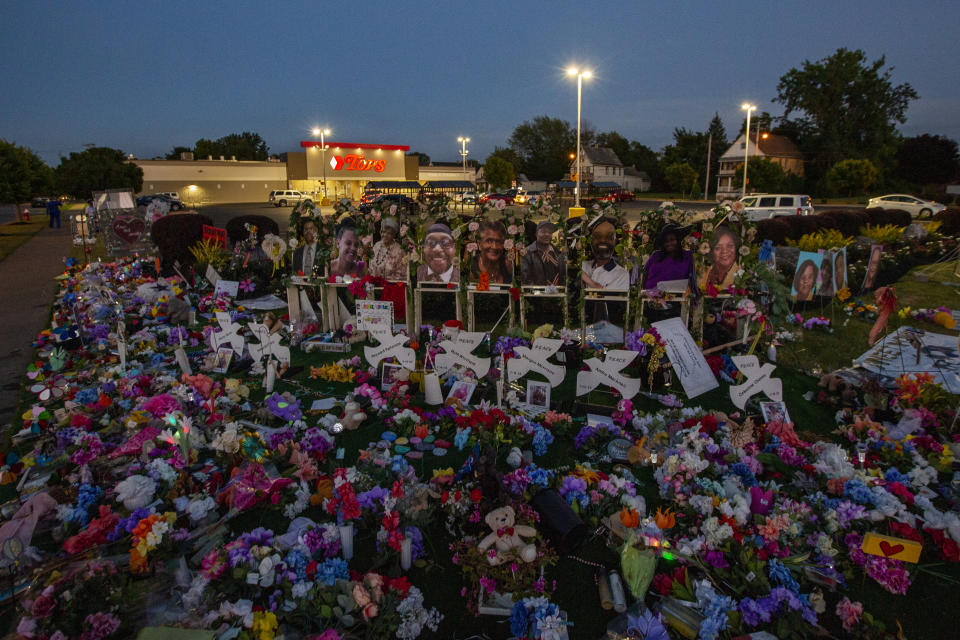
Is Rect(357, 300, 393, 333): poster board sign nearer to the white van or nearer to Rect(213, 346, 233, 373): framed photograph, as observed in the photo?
Rect(213, 346, 233, 373): framed photograph

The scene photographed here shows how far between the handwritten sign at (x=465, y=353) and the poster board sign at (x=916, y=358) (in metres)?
4.53

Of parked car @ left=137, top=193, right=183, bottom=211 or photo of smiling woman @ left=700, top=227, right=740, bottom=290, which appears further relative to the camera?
parked car @ left=137, top=193, right=183, bottom=211

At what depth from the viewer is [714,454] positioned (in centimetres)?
442

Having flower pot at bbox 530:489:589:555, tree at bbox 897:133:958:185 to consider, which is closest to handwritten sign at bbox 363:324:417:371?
flower pot at bbox 530:489:589:555

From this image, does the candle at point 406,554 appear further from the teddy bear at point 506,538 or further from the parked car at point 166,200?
the parked car at point 166,200

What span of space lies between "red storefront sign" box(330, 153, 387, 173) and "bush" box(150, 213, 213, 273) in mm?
33728

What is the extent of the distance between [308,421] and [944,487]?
5.34m

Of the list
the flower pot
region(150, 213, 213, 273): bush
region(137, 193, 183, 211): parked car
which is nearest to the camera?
the flower pot

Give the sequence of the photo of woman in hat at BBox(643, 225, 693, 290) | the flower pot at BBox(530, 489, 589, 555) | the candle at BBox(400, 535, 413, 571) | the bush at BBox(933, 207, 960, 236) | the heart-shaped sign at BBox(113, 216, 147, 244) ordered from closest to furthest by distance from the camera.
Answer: the candle at BBox(400, 535, 413, 571), the flower pot at BBox(530, 489, 589, 555), the photo of woman in hat at BBox(643, 225, 693, 290), the heart-shaped sign at BBox(113, 216, 147, 244), the bush at BBox(933, 207, 960, 236)

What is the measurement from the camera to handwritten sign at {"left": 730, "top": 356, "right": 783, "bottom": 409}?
5.02m

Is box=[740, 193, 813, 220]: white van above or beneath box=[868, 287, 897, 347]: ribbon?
above

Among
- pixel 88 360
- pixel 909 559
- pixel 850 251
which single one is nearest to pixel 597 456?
pixel 909 559

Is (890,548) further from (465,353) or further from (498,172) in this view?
(498,172)

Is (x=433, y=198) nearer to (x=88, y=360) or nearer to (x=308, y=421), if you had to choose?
(x=308, y=421)
